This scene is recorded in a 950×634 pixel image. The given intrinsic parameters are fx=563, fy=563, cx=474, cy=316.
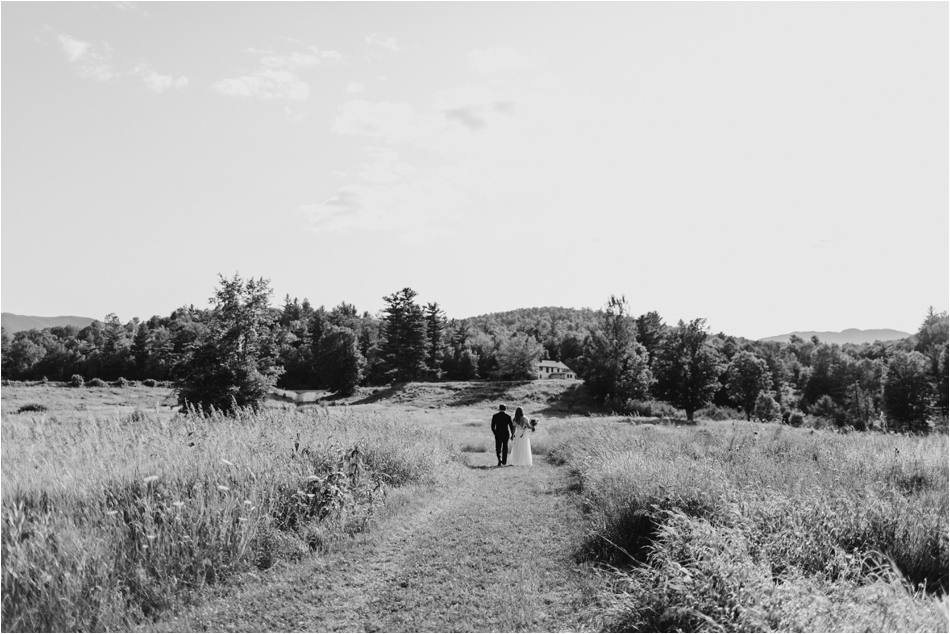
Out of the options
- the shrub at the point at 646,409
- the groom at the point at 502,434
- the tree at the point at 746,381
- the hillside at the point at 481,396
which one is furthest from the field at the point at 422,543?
the tree at the point at 746,381

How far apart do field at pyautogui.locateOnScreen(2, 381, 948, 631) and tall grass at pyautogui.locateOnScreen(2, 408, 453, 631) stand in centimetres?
3

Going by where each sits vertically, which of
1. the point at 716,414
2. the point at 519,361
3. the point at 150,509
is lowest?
the point at 716,414

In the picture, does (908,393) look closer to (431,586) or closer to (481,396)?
(481,396)

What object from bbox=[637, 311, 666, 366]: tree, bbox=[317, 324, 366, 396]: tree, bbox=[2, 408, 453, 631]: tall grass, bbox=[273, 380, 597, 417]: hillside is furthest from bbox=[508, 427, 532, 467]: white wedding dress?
bbox=[637, 311, 666, 366]: tree

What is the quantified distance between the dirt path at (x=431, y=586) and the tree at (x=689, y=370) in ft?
134

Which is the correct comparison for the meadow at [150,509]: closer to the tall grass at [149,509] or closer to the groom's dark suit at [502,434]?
the tall grass at [149,509]

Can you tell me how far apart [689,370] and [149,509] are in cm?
4560

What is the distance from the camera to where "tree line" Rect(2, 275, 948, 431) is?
112 ft

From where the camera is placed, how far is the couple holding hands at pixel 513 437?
52.2 feet

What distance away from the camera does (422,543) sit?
24.1 feet

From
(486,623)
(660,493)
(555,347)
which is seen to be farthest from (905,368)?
(555,347)

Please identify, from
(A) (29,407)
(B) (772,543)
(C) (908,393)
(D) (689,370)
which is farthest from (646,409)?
(A) (29,407)

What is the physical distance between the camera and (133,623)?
4895 mm

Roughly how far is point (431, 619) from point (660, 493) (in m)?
3.53
